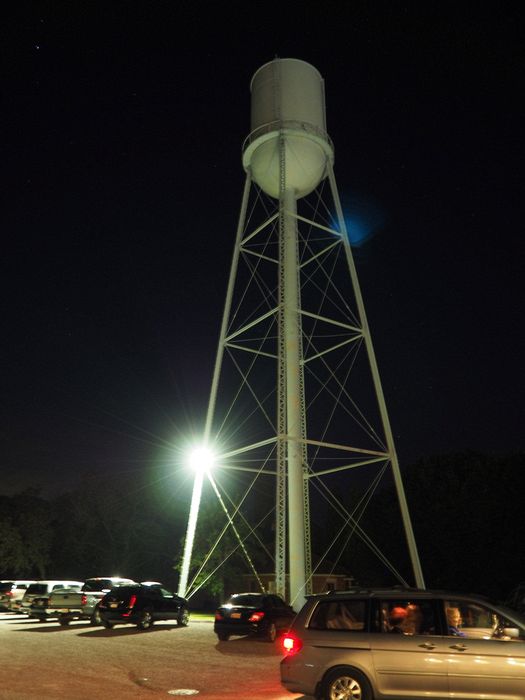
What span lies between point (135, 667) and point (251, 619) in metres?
4.92

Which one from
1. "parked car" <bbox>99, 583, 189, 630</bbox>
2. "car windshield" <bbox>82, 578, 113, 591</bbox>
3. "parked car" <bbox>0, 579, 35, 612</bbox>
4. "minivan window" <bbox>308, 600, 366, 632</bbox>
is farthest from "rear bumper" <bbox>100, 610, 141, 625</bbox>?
"minivan window" <bbox>308, 600, 366, 632</bbox>

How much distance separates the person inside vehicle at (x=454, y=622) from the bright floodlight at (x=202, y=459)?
15.4 m

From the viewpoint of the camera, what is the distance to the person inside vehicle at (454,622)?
7656 millimetres

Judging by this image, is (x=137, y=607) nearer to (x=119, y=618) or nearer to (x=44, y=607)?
(x=119, y=618)

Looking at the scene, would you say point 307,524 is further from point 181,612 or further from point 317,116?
point 317,116

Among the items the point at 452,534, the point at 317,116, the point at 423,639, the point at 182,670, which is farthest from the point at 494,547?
the point at 423,639

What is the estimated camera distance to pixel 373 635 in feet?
25.5

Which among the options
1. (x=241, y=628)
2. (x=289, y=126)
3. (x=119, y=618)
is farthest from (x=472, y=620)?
(x=289, y=126)

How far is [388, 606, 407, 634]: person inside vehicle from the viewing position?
780cm

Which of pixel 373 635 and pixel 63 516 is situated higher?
pixel 63 516

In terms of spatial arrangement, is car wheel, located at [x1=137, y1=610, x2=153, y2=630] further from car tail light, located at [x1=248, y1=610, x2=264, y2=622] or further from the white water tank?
the white water tank

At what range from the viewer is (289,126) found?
23.6 metres

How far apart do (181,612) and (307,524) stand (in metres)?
4.81

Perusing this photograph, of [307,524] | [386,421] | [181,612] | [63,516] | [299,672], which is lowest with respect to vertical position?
[299,672]
